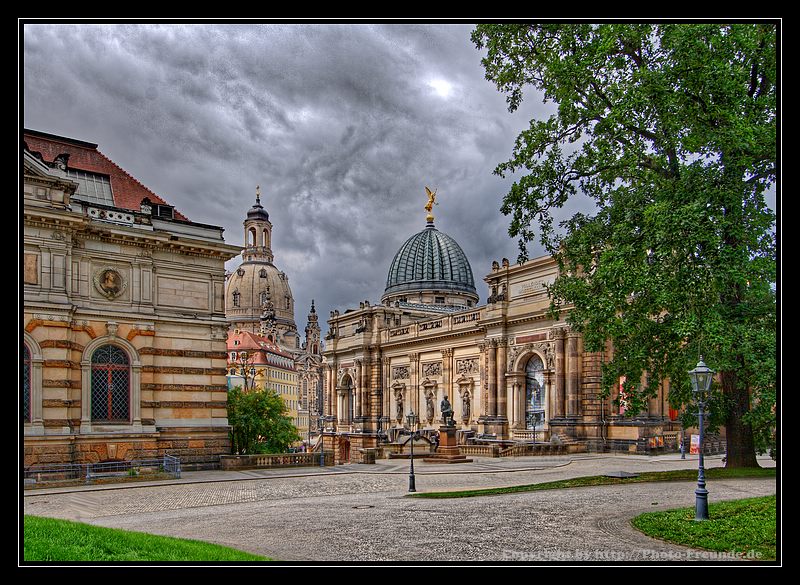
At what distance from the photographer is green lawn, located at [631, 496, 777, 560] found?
13.0 m

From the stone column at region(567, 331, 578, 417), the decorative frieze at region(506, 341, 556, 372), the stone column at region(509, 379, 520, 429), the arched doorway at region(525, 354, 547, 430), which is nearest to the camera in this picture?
the stone column at region(567, 331, 578, 417)

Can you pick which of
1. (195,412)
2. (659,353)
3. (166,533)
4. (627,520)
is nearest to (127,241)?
(195,412)

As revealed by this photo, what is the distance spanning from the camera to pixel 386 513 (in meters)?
18.5

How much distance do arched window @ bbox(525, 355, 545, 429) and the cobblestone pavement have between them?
20.7 metres

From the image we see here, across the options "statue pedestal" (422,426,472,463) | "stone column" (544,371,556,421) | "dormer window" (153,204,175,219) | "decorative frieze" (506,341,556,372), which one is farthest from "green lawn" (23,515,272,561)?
"stone column" (544,371,556,421)

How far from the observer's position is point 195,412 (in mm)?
33281

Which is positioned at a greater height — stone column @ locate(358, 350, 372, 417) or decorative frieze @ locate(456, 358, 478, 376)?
decorative frieze @ locate(456, 358, 478, 376)

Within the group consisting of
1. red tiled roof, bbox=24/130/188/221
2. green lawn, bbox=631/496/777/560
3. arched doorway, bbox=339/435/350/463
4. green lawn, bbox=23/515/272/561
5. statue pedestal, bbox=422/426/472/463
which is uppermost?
red tiled roof, bbox=24/130/188/221

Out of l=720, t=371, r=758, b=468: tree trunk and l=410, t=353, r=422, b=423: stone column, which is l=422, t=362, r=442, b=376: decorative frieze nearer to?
l=410, t=353, r=422, b=423: stone column

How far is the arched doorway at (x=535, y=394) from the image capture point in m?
53.1

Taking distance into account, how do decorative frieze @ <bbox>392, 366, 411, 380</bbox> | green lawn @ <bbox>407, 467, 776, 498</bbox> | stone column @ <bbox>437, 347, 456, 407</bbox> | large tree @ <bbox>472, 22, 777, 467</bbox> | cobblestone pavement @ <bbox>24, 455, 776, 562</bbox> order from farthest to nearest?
decorative frieze @ <bbox>392, 366, 411, 380</bbox>, stone column @ <bbox>437, 347, 456, 407</bbox>, green lawn @ <bbox>407, 467, 776, 498</bbox>, large tree @ <bbox>472, 22, 777, 467</bbox>, cobblestone pavement @ <bbox>24, 455, 776, 562</bbox>

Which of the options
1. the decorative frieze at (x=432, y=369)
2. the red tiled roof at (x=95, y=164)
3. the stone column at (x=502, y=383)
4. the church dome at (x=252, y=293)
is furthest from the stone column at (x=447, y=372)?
the church dome at (x=252, y=293)

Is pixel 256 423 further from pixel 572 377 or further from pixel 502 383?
pixel 572 377
